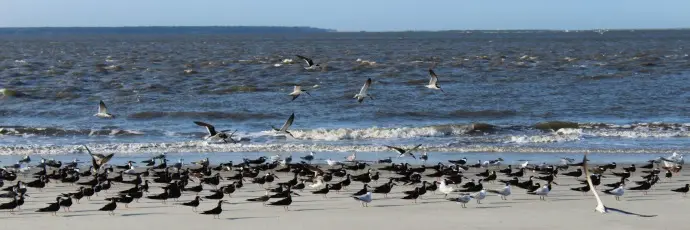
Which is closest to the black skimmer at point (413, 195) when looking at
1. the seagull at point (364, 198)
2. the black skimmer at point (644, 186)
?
the seagull at point (364, 198)

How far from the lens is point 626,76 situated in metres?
50.3

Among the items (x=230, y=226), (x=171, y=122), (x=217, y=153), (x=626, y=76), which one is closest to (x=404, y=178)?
(x=230, y=226)

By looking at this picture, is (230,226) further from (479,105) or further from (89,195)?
(479,105)

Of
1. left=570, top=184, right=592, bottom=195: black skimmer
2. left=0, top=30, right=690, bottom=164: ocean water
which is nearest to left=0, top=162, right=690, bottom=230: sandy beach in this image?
left=570, top=184, right=592, bottom=195: black skimmer

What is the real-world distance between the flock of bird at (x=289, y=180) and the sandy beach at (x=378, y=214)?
0.13 metres

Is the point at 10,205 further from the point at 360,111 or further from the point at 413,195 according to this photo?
the point at 360,111

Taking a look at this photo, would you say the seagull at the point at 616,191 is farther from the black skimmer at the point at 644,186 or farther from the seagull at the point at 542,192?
the seagull at the point at 542,192

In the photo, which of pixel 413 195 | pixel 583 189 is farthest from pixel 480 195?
pixel 583 189

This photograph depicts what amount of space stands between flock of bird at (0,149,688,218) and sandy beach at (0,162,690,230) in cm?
13

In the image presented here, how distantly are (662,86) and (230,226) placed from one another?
111ft

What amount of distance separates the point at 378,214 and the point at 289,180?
3.87 m

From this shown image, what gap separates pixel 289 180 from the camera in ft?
56.9

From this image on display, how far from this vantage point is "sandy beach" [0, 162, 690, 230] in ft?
42.1

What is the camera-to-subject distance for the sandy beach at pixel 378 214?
506 inches
